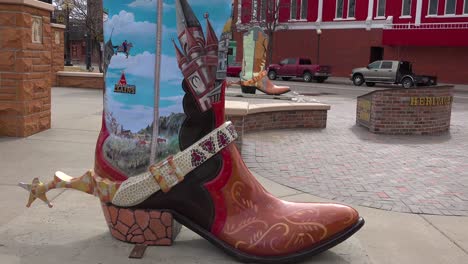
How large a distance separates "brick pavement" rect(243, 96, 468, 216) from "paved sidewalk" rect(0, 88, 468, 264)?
33 centimetres

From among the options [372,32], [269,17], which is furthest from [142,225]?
[269,17]

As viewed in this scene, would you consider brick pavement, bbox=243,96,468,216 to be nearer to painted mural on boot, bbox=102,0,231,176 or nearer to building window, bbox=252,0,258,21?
painted mural on boot, bbox=102,0,231,176

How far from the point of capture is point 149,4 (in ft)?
8.38

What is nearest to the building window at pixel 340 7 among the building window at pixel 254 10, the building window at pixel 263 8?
the building window at pixel 263 8

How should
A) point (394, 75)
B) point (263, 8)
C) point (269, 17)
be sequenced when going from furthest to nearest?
1. point (263, 8)
2. point (269, 17)
3. point (394, 75)

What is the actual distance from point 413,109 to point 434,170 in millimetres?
3143

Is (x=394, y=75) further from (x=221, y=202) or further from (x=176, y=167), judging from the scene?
(x=176, y=167)

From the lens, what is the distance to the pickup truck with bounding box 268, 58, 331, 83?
97.9 feet

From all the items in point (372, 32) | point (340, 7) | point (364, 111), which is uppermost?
point (340, 7)

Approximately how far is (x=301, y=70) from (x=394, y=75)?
5998 millimetres

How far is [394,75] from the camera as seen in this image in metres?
26.3

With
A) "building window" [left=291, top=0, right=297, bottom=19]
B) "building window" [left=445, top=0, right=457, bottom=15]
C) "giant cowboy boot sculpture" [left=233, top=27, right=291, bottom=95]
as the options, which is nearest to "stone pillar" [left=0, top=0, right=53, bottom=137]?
"giant cowboy boot sculpture" [left=233, top=27, right=291, bottom=95]

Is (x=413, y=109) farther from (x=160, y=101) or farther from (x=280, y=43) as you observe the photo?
(x=280, y=43)

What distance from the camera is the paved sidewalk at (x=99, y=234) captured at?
8.87 ft
